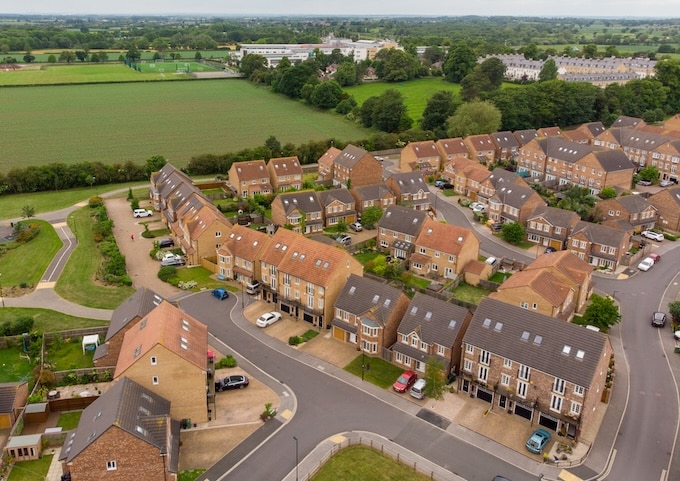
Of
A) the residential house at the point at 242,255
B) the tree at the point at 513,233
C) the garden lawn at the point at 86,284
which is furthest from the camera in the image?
the tree at the point at 513,233

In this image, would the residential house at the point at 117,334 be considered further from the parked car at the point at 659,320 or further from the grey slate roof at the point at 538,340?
the parked car at the point at 659,320

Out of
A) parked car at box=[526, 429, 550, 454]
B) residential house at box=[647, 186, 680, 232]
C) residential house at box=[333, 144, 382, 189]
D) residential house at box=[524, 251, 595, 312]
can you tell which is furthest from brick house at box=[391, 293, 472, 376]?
residential house at box=[647, 186, 680, 232]

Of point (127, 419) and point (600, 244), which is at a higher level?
point (127, 419)

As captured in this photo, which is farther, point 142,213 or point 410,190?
point 410,190

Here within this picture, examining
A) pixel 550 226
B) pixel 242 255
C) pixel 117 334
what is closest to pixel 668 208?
pixel 550 226

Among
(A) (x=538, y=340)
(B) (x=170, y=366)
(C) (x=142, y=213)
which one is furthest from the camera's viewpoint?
(C) (x=142, y=213)

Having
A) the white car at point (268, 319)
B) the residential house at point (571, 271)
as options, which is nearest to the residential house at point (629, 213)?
the residential house at point (571, 271)

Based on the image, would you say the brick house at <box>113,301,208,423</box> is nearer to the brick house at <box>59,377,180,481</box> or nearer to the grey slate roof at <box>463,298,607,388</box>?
the brick house at <box>59,377,180,481</box>

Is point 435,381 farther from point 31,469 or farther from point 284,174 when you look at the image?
point 284,174
